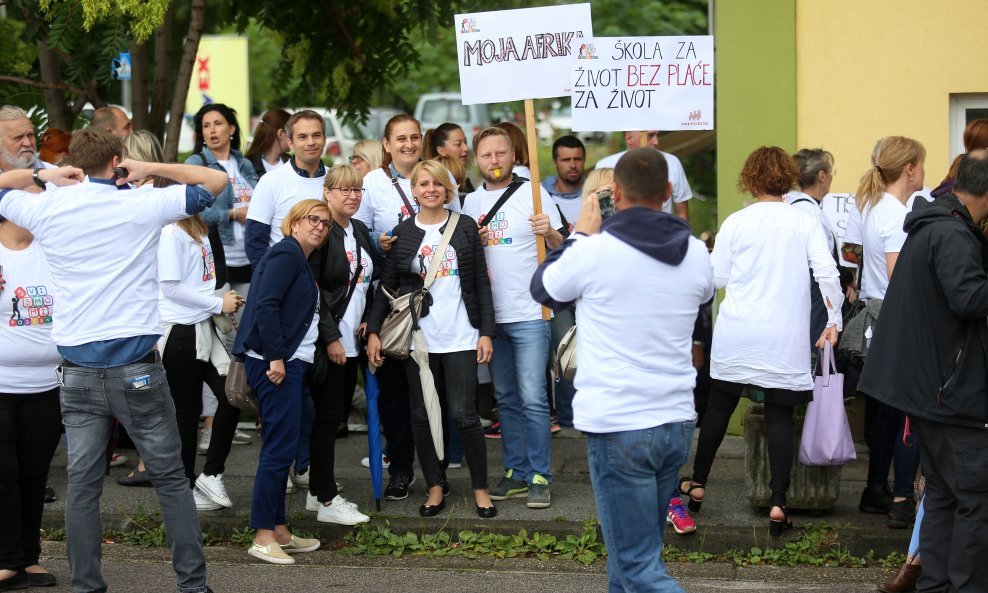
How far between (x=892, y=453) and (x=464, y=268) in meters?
2.63

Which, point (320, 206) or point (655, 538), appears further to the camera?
point (320, 206)

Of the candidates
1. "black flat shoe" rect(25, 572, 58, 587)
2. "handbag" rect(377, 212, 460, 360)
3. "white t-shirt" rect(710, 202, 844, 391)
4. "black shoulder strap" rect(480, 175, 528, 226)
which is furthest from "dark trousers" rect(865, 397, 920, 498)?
"black flat shoe" rect(25, 572, 58, 587)

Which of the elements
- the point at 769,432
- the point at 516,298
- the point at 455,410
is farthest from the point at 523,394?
the point at 769,432

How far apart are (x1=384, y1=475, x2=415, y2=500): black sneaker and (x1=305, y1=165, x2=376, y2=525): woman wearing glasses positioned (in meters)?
0.37

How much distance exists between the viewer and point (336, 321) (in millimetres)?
6930

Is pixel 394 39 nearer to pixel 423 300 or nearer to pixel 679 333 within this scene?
pixel 423 300

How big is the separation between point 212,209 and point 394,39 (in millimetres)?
2824

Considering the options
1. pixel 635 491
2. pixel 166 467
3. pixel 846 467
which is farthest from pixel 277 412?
pixel 846 467

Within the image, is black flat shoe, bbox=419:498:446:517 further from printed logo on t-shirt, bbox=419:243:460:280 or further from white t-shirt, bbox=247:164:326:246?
white t-shirt, bbox=247:164:326:246

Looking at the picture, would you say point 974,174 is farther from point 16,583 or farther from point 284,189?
point 16,583

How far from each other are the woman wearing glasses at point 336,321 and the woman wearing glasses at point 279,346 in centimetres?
29

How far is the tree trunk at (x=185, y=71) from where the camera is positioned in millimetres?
9164

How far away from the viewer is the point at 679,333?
4473 millimetres

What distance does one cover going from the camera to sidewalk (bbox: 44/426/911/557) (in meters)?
6.59
